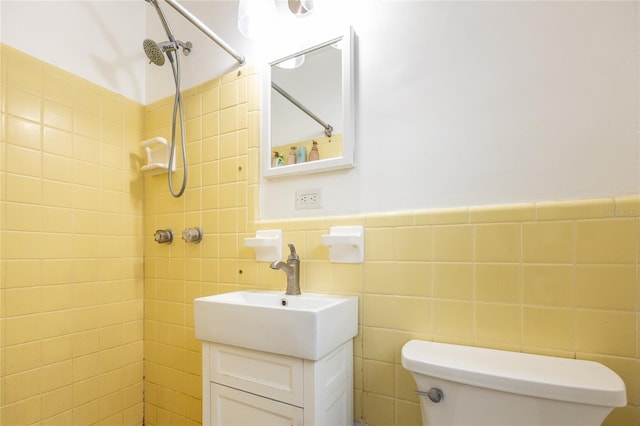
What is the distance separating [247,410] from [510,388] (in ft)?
2.36

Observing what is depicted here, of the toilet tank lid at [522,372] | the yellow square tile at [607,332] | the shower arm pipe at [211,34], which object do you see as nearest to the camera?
the toilet tank lid at [522,372]

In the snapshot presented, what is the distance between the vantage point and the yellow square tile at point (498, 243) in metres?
0.84

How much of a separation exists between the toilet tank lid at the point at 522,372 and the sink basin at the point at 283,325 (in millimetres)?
209

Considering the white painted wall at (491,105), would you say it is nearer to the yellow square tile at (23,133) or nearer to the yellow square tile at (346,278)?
the yellow square tile at (346,278)

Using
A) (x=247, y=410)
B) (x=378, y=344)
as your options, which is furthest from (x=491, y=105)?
(x=247, y=410)

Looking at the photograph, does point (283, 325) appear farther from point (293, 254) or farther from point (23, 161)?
point (23, 161)

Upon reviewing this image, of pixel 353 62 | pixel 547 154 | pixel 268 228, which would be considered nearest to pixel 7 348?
pixel 268 228

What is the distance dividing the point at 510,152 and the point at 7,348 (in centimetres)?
189

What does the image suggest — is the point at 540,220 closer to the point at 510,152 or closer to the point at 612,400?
the point at 510,152

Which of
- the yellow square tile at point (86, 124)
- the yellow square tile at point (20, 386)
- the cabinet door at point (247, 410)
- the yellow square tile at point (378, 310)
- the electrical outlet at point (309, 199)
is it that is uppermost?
the yellow square tile at point (86, 124)

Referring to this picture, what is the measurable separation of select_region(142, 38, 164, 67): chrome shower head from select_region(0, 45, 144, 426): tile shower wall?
0.38 m

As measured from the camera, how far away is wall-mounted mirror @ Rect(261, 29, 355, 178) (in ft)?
3.57

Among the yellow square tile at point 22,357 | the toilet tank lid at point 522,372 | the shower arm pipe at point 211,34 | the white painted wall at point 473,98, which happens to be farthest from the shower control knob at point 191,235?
the toilet tank lid at point 522,372

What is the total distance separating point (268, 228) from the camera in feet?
4.06
